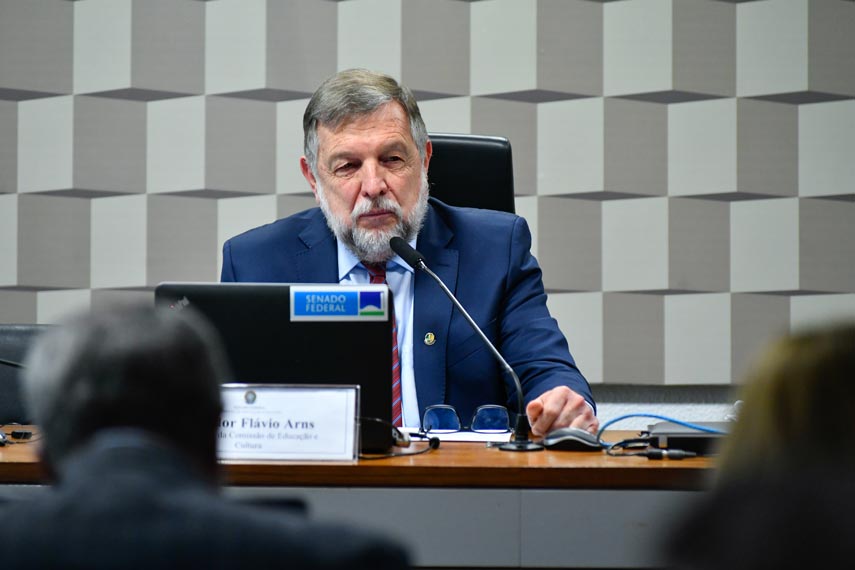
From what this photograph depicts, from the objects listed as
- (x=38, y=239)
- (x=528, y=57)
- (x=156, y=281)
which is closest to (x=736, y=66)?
(x=528, y=57)

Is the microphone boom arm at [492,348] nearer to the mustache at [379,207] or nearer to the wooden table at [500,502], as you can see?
the wooden table at [500,502]

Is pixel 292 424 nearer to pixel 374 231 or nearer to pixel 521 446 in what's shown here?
pixel 521 446

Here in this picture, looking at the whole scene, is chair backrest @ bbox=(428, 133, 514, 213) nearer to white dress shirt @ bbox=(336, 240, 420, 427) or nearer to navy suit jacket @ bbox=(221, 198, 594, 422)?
navy suit jacket @ bbox=(221, 198, 594, 422)

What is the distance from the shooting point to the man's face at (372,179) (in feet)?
7.85

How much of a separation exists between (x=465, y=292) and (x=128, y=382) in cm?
179

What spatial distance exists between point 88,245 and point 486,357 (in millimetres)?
1565

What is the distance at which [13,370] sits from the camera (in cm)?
229

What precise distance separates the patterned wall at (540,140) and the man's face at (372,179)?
787mm

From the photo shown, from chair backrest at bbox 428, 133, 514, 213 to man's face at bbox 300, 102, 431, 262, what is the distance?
18 centimetres

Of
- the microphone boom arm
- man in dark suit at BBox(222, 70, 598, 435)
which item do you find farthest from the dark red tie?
the microphone boom arm

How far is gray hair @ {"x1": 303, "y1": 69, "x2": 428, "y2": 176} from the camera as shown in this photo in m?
2.39

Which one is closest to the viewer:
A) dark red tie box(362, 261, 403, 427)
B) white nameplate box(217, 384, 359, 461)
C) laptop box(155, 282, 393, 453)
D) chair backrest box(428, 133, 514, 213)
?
white nameplate box(217, 384, 359, 461)

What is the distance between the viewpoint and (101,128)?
331cm

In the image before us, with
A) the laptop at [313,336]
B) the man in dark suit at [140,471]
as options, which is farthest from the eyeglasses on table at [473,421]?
the man in dark suit at [140,471]
